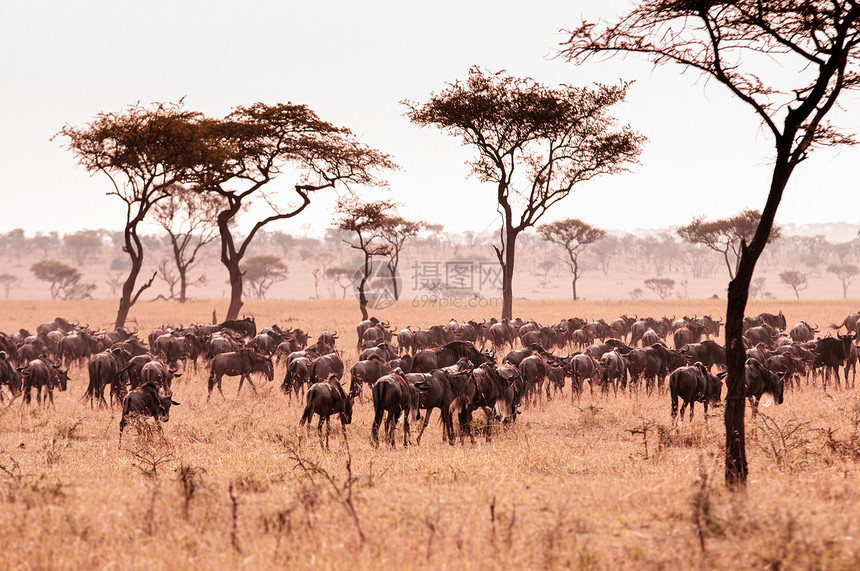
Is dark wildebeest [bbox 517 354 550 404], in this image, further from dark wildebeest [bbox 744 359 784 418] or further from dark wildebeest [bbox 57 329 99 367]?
dark wildebeest [bbox 57 329 99 367]

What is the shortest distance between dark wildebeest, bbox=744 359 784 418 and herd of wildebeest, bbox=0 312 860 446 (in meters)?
0.02

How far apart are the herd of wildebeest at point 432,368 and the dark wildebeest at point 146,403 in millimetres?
19

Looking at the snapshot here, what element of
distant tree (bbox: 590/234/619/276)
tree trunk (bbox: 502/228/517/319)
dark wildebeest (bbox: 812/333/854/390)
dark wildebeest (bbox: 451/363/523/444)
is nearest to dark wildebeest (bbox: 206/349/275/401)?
dark wildebeest (bbox: 451/363/523/444)

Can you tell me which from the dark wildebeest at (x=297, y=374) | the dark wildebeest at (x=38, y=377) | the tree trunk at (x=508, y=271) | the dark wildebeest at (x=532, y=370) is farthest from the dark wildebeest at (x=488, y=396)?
the tree trunk at (x=508, y=271)

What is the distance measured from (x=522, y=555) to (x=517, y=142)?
2931 cm

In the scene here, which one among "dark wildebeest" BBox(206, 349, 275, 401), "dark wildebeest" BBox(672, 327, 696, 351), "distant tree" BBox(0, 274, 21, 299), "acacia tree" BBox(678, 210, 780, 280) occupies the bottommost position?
"dark wildebeest" BBox(206, 349, 275, 401)

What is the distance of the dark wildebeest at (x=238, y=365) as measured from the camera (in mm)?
15156

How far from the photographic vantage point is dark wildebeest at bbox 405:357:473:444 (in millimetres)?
10547

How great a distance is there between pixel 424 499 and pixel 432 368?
24.2 feet

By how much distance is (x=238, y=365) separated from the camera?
50.7 feet

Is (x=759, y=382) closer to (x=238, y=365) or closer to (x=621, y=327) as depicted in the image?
(x=238, y=365)

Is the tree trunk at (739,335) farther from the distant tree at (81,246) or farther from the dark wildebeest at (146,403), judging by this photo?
the distant tree at (81,246)

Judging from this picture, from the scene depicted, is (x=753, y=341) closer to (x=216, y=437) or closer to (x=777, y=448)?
(x=777, y=448)

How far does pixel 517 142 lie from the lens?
32.4m
